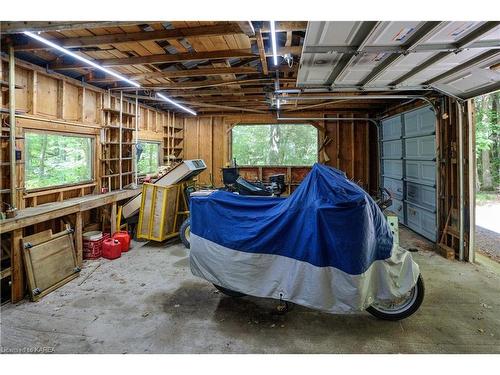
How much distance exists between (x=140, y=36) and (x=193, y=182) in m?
3.61

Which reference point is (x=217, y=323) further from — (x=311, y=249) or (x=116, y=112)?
(x=116, y=112)

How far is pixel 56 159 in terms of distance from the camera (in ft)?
16.2

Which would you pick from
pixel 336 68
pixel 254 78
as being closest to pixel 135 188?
pixel 254 78

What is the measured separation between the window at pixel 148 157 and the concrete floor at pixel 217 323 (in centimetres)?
408

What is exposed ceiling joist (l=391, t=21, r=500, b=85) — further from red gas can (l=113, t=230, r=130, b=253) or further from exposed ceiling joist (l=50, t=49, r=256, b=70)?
red gas can (l=113, t=230, r=130, b=253)

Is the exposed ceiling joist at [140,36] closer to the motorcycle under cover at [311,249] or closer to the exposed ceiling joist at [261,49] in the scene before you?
the exposed ceiling joist at [261,49]

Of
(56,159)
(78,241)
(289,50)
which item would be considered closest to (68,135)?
(56,159)

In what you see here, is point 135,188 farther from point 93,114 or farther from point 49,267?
A: point 49,267

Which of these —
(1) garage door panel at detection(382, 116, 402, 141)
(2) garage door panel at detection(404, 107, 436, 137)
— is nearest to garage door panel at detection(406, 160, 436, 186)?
(2) garage door panel at detection(404, 107, 436, 137)

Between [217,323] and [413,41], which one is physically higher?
[413,41]

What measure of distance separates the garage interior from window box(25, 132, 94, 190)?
41mm

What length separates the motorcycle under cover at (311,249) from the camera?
99.3 inches

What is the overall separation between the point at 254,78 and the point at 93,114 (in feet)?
10.8

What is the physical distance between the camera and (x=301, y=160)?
972 centimetres
